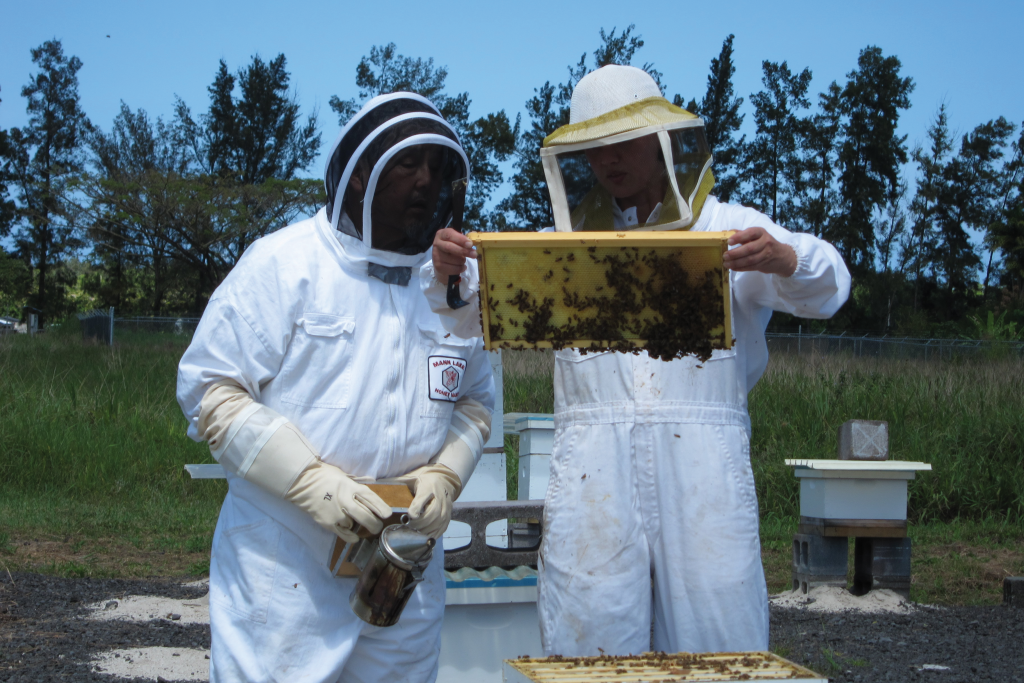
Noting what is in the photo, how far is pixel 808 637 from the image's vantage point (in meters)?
5.09

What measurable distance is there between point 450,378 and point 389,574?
564 millimetres

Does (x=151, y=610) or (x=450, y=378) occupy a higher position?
(x=450, y=378)

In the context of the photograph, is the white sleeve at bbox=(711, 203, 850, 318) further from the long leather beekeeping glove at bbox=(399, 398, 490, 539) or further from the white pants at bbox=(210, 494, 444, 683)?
the white pants at bbox=(210, 494, 444, 683)

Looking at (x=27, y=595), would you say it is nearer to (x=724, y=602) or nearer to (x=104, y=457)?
(x=104, y=457)

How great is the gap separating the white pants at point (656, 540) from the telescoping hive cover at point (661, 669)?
1.86ft

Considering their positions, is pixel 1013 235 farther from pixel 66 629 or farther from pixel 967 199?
pixel 66 629

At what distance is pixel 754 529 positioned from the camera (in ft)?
8.18

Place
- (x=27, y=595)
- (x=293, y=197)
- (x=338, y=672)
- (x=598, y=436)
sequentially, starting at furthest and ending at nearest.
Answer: (x=293, y=197) → (x=27, y=595) → (x=598, y=436) → (x=338, y=672)

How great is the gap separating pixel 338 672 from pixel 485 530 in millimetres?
1849

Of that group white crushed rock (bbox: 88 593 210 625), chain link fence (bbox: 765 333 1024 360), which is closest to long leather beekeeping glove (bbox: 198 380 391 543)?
white crushed rock (bbox: 88 593 210 625)

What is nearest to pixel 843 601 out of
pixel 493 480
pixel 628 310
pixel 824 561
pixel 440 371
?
pixel 824 561

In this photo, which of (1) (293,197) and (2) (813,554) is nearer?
(2) (813,554)

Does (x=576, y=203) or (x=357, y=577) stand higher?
(x=576, y=203)

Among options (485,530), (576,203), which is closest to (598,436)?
(576,203)
